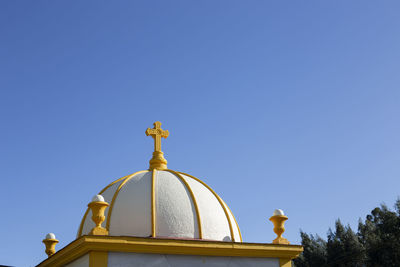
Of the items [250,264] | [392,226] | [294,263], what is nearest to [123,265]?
[250,264]

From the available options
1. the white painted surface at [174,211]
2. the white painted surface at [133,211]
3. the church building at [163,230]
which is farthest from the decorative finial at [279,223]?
the white painted surface at [133,211]

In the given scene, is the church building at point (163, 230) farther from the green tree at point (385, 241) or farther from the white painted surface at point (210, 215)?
the green tree at point (385, 241)

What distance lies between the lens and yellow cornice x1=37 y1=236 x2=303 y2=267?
8.16 m

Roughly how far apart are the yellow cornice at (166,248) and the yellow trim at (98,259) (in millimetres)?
75

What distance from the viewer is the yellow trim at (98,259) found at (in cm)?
809

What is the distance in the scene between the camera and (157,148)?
12.0 m

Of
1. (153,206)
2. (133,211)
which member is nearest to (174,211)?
(153,206)

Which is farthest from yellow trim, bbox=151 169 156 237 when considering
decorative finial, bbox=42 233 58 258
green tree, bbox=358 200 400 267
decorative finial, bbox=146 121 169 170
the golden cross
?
green tree, bbox=358 200 400 267

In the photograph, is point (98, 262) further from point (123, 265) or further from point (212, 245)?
point (212, 245)

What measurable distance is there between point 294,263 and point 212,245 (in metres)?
26.6

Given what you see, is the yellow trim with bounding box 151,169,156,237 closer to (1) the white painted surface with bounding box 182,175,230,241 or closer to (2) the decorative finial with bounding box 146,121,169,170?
(1) the white painted surface with bounding box 182,175,230,241

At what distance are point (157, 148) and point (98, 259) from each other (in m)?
4.30

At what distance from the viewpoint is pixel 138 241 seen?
8.38 meters

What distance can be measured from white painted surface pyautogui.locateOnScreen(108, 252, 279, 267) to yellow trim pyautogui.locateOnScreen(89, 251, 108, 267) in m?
0.09
